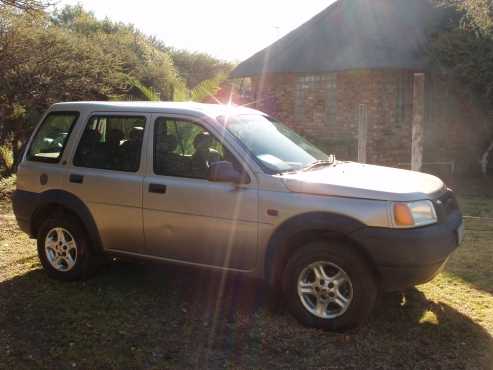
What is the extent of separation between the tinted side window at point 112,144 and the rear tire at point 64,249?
667 mm

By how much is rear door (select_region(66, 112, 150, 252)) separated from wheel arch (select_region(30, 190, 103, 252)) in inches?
2.4

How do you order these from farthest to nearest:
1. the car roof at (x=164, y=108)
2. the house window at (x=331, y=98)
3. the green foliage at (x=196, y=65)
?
the green foliage at (x=196, y=65) < the house window at (x=331, y=98) < the car roof at (x=164, y=108)

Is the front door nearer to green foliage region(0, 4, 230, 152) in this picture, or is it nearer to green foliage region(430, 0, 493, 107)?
green foliage region(0, 4, 230, 152)

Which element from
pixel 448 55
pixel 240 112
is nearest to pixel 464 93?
pixel 448 55

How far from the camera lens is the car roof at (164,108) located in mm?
5084

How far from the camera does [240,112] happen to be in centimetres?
538

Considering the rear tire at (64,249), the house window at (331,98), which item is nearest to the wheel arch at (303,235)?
the rear tire at (64,249)

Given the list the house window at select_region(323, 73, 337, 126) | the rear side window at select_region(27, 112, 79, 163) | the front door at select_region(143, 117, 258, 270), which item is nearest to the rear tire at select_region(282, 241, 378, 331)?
the front door at select_region(143, 117, 258, 270)

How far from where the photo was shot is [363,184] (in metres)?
4.42

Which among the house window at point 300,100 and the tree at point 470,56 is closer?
the tree at point 470,56

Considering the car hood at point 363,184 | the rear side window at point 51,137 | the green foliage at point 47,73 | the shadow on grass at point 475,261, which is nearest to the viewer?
the car hood at point 363,184

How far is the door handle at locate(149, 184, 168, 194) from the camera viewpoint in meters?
4.98

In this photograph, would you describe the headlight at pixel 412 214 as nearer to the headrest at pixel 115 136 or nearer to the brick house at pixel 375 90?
the headrest at pixel 115 136

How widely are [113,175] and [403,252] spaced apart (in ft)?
9.19
